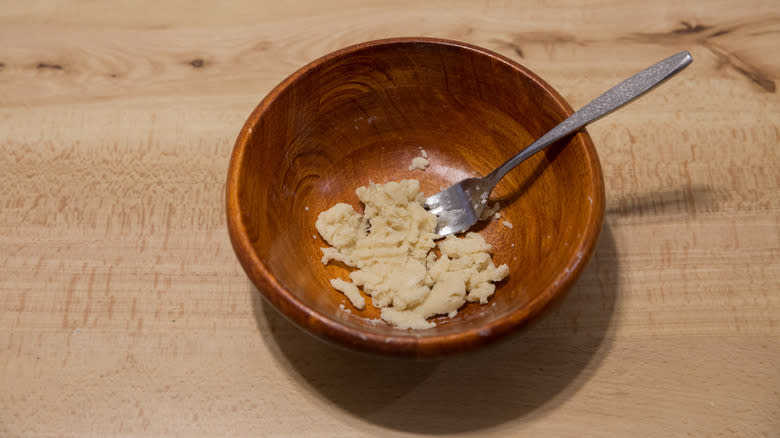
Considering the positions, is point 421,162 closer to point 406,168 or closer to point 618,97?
point 406,168

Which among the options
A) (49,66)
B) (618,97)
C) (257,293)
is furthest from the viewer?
(49,66)

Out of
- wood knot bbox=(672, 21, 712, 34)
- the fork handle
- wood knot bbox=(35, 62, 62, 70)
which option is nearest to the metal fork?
the fork handle

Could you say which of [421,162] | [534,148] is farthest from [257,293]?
[534,148]

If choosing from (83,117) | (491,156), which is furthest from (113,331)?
(491,156)

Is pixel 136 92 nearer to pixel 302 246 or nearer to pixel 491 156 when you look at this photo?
pixel 302 246

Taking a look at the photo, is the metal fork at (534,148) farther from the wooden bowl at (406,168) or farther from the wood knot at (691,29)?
the wood knot at (691,29)

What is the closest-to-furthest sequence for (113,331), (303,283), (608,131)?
(303,283), (113,331), (608,131)
